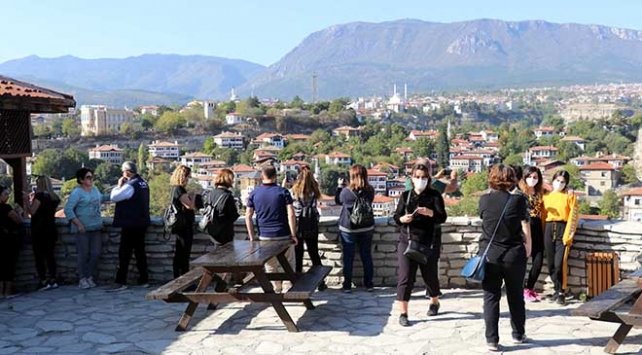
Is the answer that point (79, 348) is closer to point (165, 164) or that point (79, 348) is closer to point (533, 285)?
Answer: point (533, 285)

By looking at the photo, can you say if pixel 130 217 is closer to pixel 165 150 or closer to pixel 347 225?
pixel 347 225

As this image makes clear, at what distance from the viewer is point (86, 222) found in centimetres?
661

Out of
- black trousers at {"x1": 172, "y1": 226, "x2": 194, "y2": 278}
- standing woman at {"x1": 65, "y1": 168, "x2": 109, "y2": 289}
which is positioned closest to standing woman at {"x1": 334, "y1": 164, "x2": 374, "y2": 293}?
black trousers at {"x1": 172, "y1": 226, "x2": 194, "y2": 278}

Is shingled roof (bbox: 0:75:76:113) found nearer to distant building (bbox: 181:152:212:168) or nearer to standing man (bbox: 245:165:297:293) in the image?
standing man (bbox: 245:165:297:293)

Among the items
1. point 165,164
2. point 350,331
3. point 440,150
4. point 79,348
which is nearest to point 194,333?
point 79,348

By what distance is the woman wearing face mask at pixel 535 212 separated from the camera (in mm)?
5672

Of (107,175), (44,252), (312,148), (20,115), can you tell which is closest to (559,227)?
(44,252)

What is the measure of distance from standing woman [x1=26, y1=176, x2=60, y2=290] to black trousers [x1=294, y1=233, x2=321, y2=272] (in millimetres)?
2260

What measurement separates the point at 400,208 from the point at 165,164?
71634 mm

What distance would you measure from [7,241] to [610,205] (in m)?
57.3

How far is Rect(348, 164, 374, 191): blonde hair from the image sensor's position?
19.7ft

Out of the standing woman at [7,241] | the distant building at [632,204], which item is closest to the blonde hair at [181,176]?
the standing woman at [7,241]

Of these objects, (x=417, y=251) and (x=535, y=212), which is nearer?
(x=417, y=251)

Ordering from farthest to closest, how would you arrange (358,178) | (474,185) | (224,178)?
(474,185), (358,178), (224,178)
